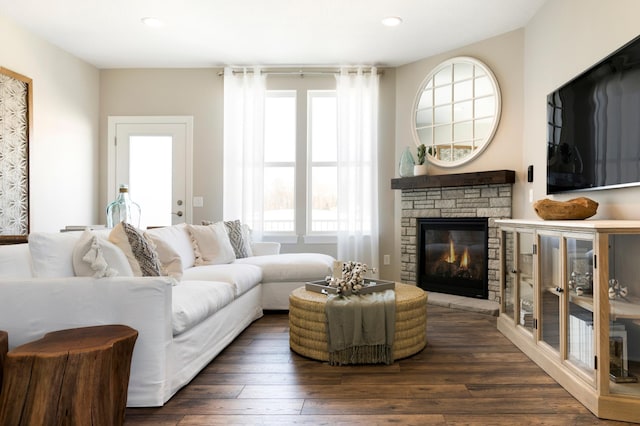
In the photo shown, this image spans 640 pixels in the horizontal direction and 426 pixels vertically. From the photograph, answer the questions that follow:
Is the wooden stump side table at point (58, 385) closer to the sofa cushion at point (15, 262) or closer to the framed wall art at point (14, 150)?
the sofa cushion at point (15, 262)

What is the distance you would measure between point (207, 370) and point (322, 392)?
73 centimetres

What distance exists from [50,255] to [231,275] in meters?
1.29

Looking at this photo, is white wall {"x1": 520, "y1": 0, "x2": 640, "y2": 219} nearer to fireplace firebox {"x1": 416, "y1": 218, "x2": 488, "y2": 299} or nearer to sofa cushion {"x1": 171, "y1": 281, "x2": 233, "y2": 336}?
fireplace firebox {"x1": 416, "y1": 218, "x2": 488, "y2": 299}

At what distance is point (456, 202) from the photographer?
15.0 feet

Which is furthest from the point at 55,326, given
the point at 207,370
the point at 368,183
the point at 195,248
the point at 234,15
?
the point at 368,183

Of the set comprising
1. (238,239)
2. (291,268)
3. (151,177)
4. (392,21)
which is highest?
(392,21)

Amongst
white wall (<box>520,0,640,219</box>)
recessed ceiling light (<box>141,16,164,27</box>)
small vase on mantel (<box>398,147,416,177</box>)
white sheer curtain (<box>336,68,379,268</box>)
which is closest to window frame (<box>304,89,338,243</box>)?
white sheer curtain (<box>336,68,379,268</box>)

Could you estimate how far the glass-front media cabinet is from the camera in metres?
1.97

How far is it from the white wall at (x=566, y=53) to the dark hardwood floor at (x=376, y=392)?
112 centimetres

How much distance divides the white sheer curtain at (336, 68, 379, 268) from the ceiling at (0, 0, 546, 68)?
0.36 meters

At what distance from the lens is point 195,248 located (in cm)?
398

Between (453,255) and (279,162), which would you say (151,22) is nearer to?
(279,162)

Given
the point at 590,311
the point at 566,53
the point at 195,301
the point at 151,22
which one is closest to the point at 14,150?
the point at 151,22

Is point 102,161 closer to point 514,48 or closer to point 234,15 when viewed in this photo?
point 234,15
